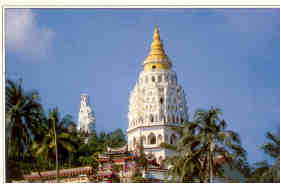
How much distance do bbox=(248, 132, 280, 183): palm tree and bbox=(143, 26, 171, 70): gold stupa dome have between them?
15.0m

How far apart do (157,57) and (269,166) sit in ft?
52.2

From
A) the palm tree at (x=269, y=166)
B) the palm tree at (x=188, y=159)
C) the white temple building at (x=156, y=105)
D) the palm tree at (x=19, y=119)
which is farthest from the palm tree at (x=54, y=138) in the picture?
the white temple building at (x=156, y=105)

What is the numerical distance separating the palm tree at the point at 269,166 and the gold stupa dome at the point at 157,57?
14986 mm

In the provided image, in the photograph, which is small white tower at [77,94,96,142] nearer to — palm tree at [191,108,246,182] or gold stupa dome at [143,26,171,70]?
gold stupa dome at [143,26,171,70]

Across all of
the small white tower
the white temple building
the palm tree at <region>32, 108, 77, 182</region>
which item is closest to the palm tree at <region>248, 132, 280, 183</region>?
the palm tree at <region>32, 108, 77, 182</region>

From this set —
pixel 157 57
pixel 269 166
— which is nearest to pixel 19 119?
pixel 269 166

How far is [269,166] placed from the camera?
20688 mm

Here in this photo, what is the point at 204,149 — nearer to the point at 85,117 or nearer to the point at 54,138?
the point at 54,138

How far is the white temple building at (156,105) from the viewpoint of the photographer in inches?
1415

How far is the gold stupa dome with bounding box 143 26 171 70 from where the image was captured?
116ft
